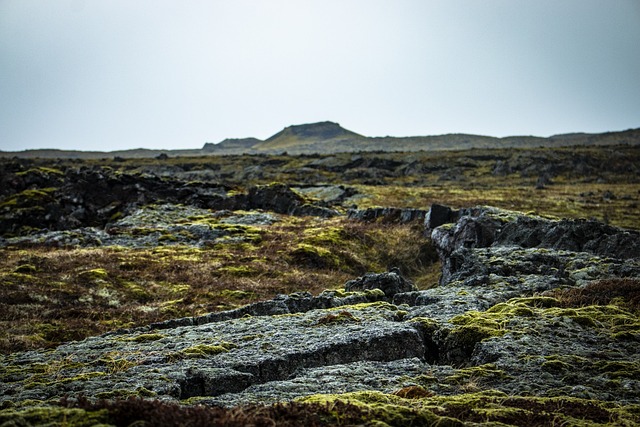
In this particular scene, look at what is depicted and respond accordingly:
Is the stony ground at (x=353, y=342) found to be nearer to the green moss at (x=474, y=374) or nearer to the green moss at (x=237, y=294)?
the green moss at (x=474, y=374)

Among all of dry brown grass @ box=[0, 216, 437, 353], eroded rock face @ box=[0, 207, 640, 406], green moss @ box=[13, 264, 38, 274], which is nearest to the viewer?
eroded rock face @ box=[0, 207, 640, 406]

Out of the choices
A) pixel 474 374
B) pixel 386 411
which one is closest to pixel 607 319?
pixel 474 374

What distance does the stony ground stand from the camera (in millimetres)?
7824

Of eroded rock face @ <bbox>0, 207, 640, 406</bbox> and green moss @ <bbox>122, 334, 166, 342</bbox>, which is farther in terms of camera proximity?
green moss @ <bbox>122, 334, 166, 342</bbox>

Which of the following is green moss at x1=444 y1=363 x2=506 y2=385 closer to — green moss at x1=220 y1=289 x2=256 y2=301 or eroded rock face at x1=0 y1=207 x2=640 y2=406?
eroded rock face at x1=0 y1=207 x2=640 y2=406

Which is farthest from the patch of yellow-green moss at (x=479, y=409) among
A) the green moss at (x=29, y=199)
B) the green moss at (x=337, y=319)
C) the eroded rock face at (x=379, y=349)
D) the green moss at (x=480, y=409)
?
the green moss at (x=29, y=199)

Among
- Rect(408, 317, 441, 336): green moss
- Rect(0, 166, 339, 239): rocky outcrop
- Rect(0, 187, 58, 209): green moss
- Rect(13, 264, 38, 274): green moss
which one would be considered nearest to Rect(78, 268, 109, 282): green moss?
Rect(13, 264, 38, 274): green moss

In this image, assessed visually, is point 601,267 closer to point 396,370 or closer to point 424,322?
point 424,322

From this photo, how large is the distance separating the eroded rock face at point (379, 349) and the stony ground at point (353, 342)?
0.18 ft

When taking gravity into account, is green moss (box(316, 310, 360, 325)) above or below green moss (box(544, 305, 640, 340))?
below

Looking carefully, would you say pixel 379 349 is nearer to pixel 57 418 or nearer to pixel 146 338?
pixel 146 338

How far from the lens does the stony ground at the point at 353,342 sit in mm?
7824

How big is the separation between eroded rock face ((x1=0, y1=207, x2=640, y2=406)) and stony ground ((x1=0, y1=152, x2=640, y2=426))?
0.18 feet

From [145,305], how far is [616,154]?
149738 millimetres
